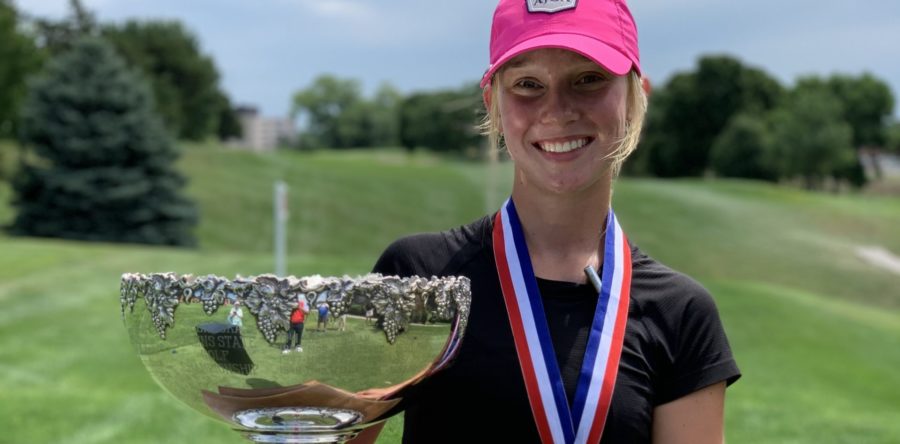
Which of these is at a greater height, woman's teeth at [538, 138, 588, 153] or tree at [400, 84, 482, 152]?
tree at [400, 84, 482, 152]

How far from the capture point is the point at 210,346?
1.49 meters

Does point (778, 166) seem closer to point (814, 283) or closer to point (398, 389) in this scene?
point (814, 283)

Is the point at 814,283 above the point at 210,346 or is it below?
below

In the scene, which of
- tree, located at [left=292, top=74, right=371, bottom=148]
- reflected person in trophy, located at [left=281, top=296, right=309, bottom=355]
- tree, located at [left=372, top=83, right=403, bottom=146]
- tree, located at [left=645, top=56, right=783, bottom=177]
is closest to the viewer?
reflected person in trophy, located at [left=281, top=296, right=309, bottom=355]

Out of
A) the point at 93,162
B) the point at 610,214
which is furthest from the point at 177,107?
the point at 610,214

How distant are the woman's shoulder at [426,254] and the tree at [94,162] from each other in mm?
Result: 28571

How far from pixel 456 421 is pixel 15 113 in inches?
1603

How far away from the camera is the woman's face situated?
1689 millimetres

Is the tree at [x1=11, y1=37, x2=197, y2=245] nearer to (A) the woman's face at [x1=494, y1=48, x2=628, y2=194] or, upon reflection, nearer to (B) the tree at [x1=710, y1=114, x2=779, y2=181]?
(A) the woman's face at [x1=494, y1=48, x2=628, y2=194]

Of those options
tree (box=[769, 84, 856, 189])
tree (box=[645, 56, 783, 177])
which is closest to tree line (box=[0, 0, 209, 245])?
tree (box=[769, 84, 856, 189])

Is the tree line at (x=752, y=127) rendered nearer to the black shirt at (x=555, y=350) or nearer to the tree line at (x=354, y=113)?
the tree line at (x=354, y=113)

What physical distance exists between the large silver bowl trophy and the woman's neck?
290 millimetres

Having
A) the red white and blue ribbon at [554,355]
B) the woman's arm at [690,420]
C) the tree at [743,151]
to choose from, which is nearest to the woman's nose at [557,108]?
the red white and blue ribbon at [554,355]

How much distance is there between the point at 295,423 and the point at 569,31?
2.49 feet
